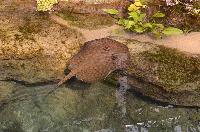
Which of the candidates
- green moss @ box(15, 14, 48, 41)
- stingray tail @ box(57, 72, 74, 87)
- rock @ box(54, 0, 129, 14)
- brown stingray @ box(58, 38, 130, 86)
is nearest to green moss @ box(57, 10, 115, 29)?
rock @ box(54, 0, 129, 14)

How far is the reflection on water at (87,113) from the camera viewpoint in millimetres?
5586

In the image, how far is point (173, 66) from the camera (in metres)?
6.27

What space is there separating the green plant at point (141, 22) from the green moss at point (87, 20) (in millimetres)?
165

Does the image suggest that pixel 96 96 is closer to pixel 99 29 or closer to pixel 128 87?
pixel 128 87

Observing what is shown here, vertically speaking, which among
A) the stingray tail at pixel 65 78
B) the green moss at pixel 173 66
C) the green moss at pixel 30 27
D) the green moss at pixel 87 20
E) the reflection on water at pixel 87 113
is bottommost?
the reflection on water at pixel 87 113

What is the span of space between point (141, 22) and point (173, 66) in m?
1.30

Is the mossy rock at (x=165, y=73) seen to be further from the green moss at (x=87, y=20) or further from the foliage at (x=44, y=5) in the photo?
the foliage at (x=44, y=5)

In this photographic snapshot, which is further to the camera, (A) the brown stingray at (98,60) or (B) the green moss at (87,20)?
(B) the green moss at (87,20)

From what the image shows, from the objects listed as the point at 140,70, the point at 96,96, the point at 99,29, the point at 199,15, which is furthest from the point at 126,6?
the point at 96,96

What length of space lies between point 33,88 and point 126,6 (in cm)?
267

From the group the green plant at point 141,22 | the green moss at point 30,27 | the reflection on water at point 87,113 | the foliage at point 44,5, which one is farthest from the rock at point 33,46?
the green plant at point 141,22

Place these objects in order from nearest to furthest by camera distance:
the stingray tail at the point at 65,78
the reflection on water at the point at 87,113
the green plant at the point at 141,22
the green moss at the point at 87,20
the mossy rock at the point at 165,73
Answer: the reflection on water at the point at 87,113
the mossy rock at the point at 165,73
the stingray tail at the point at 65,78
the green plant at the point at 141,22
the green moss at the point at 87,20

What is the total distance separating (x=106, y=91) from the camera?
597 cm

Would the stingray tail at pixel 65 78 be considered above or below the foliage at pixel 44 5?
A: below
